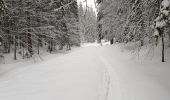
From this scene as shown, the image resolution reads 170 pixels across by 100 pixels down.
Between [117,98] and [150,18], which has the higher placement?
[150,18]

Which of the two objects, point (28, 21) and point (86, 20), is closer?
point (86, 20)

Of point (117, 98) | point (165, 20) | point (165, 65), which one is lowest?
point (117, 98)

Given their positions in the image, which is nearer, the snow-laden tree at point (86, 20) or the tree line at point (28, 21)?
the snow-laden tree at point (86, 20)

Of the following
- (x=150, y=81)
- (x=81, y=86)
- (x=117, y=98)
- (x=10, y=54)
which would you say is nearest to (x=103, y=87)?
(x=81, y=86)

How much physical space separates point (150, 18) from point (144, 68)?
4.68 m

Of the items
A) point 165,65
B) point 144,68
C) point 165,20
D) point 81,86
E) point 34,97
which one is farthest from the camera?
point 144,68

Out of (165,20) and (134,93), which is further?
(134,93)

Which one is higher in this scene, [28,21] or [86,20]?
[28,21]

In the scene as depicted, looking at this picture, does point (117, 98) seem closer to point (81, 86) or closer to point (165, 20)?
point (81, 86)

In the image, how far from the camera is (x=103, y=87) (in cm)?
877

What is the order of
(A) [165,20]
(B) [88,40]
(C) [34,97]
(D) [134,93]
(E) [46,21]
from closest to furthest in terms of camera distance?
(A) [165,20]
(C) [34,97]
(D) [134,93]
(E) [46,21]
(B) [88,40]

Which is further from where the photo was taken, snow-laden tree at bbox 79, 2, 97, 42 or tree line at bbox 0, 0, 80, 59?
tree line at bbox 0, 0, 80, 59

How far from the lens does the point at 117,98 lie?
7207mm

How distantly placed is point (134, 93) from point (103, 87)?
4.79 feet
